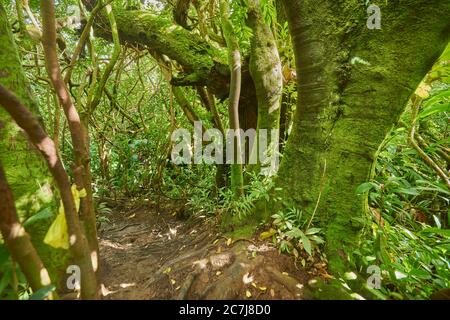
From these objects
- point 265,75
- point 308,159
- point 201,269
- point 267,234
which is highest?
point 265,75

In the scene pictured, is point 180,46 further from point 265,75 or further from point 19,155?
point 19,155

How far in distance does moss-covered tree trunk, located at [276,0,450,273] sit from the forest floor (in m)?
0.36

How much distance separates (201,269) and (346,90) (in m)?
1.41

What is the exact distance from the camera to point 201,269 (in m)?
1.64

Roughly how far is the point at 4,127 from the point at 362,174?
2.03m

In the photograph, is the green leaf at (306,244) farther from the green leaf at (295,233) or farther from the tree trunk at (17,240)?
the tree trunk at (17,240)

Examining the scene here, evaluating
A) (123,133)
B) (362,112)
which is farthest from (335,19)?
(123,133)

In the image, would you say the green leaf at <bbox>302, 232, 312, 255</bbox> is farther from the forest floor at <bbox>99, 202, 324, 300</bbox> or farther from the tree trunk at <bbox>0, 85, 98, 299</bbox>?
the tree trunk at <bbox>0, 85, 98, 299</bbox>

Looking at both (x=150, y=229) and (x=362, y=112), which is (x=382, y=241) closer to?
(x=362, y=112)

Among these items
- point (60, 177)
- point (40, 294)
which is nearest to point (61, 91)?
point (60, 177)

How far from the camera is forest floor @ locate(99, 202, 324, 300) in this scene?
57.2 inches

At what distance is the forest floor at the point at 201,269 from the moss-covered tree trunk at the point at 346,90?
1.18 feet

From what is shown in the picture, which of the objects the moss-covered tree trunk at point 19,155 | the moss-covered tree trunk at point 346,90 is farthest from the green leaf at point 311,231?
the moss-covered tree trunk at point 19,155
